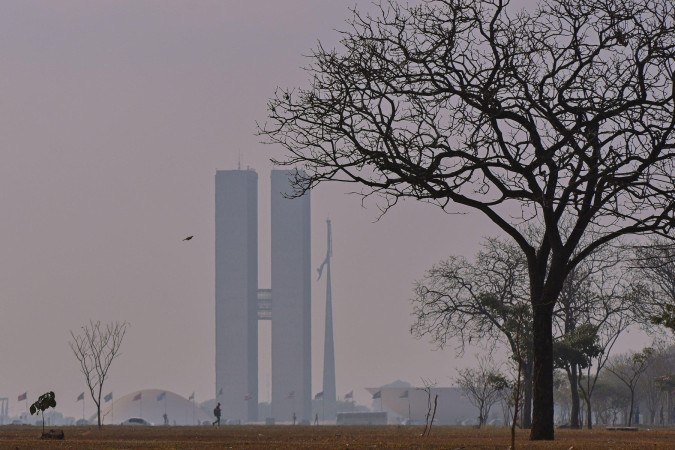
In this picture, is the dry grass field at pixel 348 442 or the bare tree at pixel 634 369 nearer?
the dry grass field at pixel 348 442

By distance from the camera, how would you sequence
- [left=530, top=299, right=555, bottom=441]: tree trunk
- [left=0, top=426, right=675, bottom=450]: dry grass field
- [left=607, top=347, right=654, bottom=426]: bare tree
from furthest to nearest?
1. [left=607, top=347, right=654, bottom=426]: bare tree
2. [left=530, top=299, right=555, bottom=441]: tree trunk
3. [left=0, top=426, right=675, bottom=450]: dry grass field

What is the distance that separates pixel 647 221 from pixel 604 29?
386 centimetres

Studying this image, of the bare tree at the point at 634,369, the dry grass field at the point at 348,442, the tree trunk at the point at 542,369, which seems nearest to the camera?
the dry grass field at the point at 348,442

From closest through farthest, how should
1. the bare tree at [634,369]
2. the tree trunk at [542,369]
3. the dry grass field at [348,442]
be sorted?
the dry grass field at [348,442] < the tree trunk at [542,369] < the bare tree at [634,369]

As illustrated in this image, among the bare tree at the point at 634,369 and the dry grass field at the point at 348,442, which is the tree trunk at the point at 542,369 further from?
the bare tree at the point at 634,369

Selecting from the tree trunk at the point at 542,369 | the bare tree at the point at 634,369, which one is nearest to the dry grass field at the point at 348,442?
the tree trunk at the point at 542,369

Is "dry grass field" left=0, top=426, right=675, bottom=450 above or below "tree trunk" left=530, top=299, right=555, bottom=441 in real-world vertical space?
below

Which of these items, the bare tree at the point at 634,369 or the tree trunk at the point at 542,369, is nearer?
the tree trunk at the point at 542,369

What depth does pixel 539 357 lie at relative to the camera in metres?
27.6

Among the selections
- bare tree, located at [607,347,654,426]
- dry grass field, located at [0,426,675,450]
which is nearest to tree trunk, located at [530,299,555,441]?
dry grass field, located at [0,426,675,450]

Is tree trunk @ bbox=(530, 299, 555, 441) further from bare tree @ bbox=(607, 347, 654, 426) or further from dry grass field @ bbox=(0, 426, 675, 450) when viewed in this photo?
bare tree @ bbox=(607, 347, 654, 426)

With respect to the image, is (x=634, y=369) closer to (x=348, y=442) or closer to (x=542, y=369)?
(x=542, y=369)

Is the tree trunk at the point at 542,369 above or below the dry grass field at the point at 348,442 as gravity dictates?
above

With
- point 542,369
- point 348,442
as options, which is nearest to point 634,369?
point 542,369
